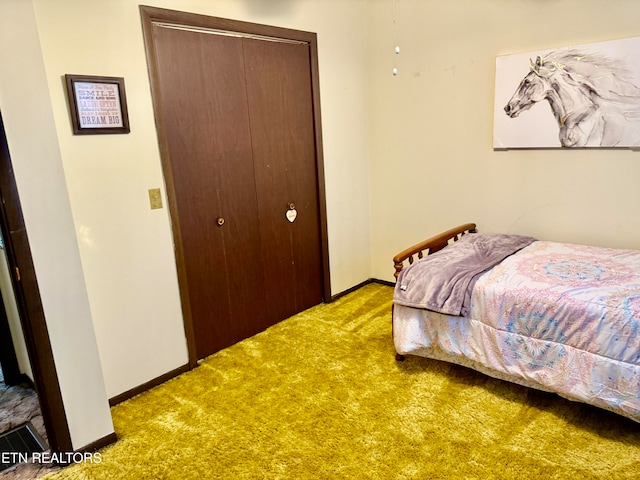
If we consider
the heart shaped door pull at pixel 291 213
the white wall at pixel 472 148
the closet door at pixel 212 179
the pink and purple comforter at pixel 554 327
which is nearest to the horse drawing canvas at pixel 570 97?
the white wall at pixel 472 148

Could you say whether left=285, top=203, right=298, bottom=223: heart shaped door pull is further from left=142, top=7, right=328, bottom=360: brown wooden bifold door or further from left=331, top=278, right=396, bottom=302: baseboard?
left=331, top=278, right=396, bottom=302: baseboard

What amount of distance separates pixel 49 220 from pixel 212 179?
3.38 feet

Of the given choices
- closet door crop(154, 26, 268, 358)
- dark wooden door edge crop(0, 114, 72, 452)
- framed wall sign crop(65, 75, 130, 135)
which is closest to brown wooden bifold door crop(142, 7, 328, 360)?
closet door crop(154, 26, 268, 358)

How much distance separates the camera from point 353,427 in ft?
6.62

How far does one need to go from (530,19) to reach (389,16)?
3.46ft

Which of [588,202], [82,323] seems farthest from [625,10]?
[82,323]

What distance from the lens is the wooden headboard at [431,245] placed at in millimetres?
2498

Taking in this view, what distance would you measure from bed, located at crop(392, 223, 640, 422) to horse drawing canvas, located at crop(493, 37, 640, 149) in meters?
0.68

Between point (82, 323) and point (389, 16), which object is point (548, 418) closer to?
point (82, 323)

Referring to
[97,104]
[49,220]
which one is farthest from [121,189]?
[49,220]

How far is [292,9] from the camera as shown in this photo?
2906mm

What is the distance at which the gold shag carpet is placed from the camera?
177cm

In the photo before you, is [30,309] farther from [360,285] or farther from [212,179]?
[360,285]

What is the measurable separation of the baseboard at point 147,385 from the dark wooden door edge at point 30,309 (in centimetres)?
43
